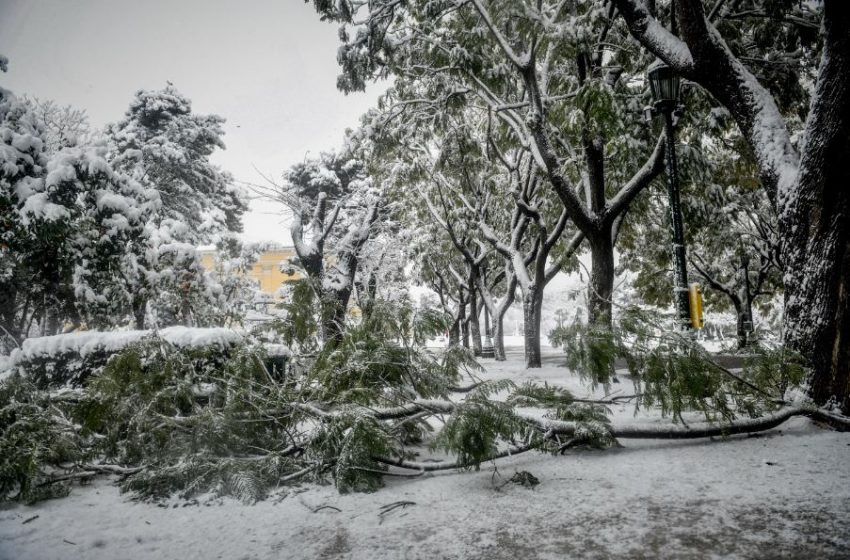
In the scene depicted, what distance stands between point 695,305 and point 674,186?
5.37ft

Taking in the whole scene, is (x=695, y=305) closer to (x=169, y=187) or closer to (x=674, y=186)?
(x=674, y=186)

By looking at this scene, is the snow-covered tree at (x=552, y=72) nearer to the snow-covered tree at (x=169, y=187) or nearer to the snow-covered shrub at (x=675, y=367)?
the snow-covered shrub at (x=675, y=367)

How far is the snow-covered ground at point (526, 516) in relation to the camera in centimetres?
207

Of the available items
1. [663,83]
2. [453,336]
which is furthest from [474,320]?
[663,83]

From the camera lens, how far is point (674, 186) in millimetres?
5496

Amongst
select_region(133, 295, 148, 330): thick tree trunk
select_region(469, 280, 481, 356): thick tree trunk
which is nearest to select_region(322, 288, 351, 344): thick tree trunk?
select_region(133, 295, 148, 330): thick tree trunk

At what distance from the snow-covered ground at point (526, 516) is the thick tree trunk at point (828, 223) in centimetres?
70

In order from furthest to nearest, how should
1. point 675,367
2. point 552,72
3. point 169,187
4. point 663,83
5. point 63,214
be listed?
point 169,187, point 552,72, point 63,214, point 663,83, point 675,367

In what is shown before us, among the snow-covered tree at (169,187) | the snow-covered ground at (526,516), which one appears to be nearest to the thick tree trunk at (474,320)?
the snow-covered tree at (169,187)

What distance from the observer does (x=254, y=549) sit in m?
2.25

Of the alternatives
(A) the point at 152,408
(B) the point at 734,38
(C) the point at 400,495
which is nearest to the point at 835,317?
(C) the point at 400,495

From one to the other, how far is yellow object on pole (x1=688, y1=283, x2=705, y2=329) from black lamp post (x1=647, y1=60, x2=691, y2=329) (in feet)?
0.15

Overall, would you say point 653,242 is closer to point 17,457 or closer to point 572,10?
point 572,10

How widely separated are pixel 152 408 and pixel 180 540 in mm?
1751
